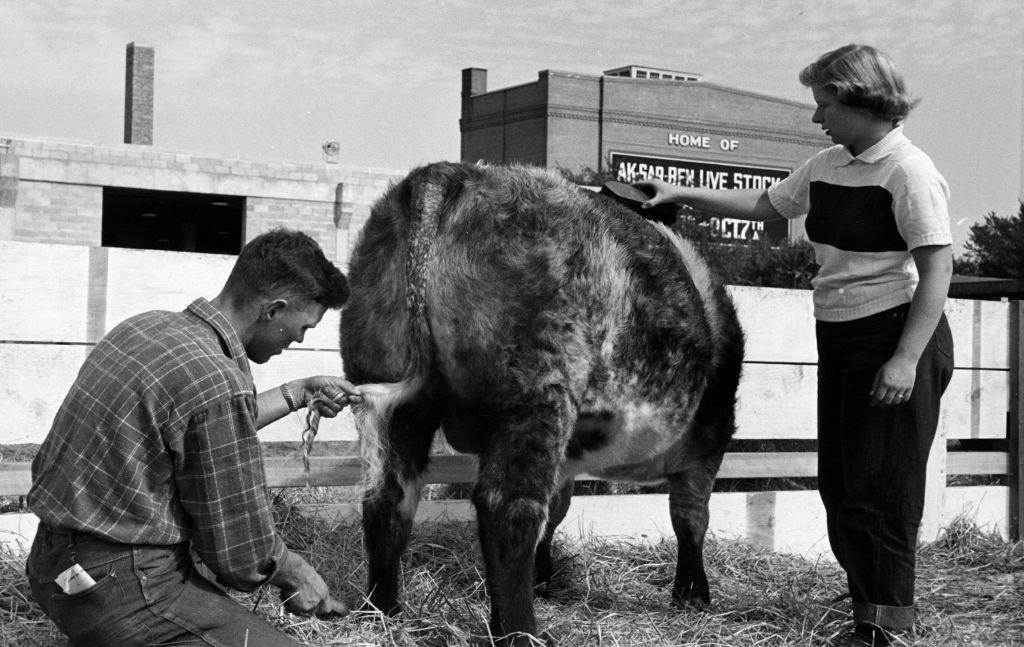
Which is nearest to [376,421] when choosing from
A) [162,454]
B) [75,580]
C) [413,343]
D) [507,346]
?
[413,343]

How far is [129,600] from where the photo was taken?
2746mm

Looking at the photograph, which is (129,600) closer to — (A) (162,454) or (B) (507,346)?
(A) (162,454)

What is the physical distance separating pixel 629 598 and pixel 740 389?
1.72 m

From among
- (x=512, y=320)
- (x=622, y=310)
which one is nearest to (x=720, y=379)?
(x=622, y=310)

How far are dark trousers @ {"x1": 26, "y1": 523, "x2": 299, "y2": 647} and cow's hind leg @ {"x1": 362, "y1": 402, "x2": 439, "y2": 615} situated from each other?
95 cm

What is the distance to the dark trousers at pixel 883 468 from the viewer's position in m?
3.87

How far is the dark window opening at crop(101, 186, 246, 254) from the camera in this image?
24.4 meters

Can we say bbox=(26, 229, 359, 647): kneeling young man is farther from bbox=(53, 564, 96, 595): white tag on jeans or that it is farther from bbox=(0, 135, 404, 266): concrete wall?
bbox=(0, 135, 404, 266): concrete wall

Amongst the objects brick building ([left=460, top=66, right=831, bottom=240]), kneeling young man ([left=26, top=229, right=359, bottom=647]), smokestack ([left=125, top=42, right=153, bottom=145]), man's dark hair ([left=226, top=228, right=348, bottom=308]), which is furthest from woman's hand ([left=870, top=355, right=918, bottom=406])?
brick building ([left=460, top=66, right=831, bottom=240])

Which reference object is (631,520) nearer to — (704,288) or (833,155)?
(704,288)

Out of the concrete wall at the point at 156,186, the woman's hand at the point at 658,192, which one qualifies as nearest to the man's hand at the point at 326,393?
the woman's hand at the point at 658,192

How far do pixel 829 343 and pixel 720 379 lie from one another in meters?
0.52

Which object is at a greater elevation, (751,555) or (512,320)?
(512,320)

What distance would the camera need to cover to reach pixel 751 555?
5496 mm
